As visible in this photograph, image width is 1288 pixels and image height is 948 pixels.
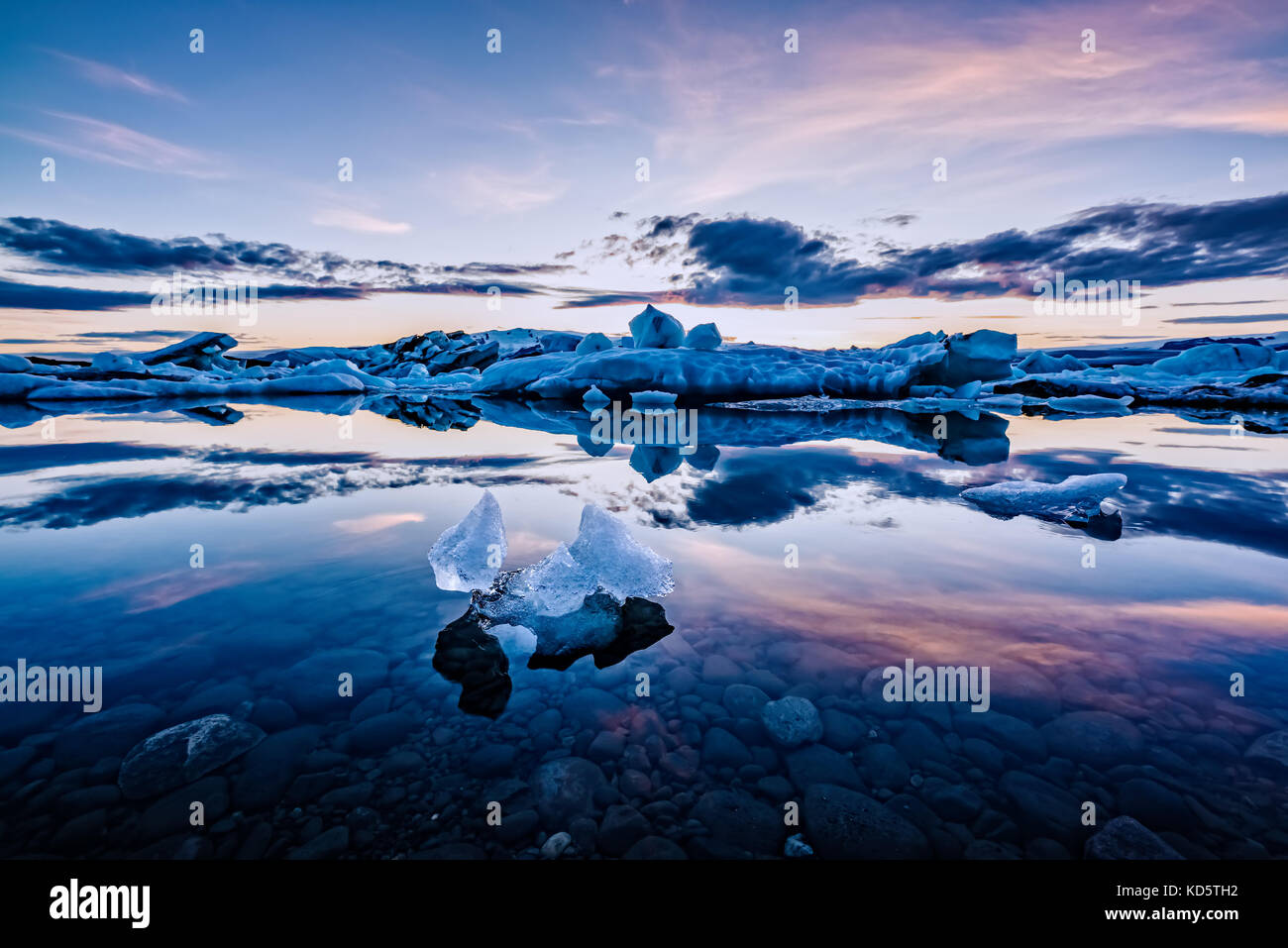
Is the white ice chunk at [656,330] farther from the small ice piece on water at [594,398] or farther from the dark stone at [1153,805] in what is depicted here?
the dark stone at [1153,805]

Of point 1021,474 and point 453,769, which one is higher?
point 1021,474

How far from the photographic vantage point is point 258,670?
8.25ft

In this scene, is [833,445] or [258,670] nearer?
[258,670]

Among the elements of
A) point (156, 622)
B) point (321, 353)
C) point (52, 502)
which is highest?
point (321, 353)

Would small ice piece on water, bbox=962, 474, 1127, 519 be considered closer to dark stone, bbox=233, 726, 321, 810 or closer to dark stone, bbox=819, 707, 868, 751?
dark stone, bbox=819, 707, 868, 751

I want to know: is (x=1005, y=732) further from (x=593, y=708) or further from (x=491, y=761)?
(x=491, y=761)

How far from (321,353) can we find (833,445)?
220 feet

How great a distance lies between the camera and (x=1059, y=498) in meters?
5.22

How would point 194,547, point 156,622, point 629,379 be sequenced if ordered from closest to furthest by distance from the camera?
point 156,622
point 194,547
point 629,379

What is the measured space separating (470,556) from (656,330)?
20404 mm

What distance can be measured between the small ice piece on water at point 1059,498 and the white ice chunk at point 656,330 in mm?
18172

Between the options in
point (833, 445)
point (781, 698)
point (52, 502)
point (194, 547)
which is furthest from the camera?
point (833, 445)

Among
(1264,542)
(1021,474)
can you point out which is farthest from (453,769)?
(1021,474)
